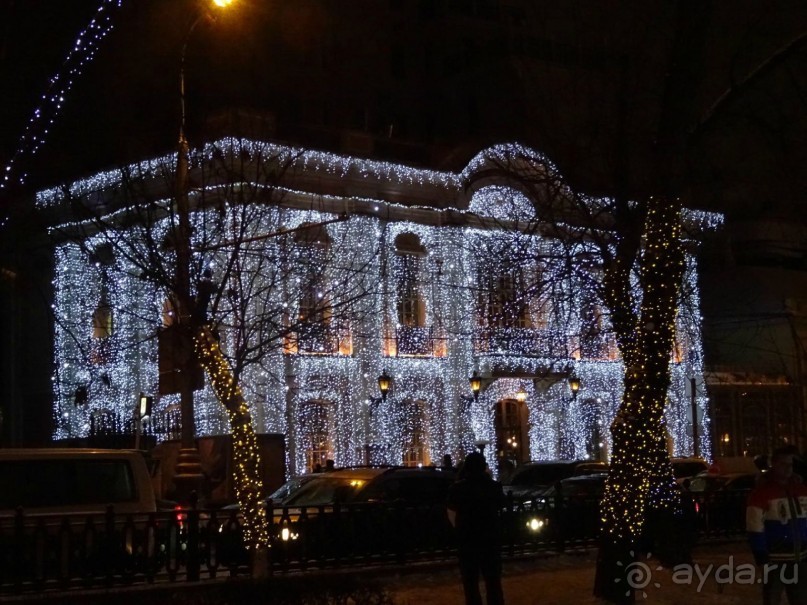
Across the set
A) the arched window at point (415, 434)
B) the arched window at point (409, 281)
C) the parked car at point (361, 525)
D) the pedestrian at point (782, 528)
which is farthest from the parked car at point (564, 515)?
the arched window at point (409, 281)

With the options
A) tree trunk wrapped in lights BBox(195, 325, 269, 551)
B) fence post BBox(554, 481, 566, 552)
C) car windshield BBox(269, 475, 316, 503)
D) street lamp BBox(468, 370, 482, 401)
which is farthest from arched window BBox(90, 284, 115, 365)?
tree trunk wrapped in lights BBox(195, 325, 269, 551)

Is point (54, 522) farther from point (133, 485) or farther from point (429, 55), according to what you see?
point (429, 55)

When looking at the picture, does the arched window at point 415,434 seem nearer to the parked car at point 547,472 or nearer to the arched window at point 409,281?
the arched window at point 409,281

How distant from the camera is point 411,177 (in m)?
37.0

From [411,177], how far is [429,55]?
13.0 m

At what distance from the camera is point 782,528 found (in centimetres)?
1086

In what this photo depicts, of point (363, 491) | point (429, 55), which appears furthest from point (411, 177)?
point (363, 491)

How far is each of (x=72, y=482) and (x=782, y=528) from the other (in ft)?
32.6

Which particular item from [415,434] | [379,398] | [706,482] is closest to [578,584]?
[706,482]

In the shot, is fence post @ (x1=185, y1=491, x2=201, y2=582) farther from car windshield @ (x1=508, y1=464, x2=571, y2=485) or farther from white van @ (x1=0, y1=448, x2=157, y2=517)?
car windshield @ (x1=508, y1=464, x2=571, y2=485)

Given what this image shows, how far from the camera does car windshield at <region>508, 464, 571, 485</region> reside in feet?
99.0

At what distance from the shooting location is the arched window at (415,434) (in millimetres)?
36594

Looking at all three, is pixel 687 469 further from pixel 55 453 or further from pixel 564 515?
pixel 55 453

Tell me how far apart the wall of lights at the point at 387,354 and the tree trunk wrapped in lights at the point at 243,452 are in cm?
1654
